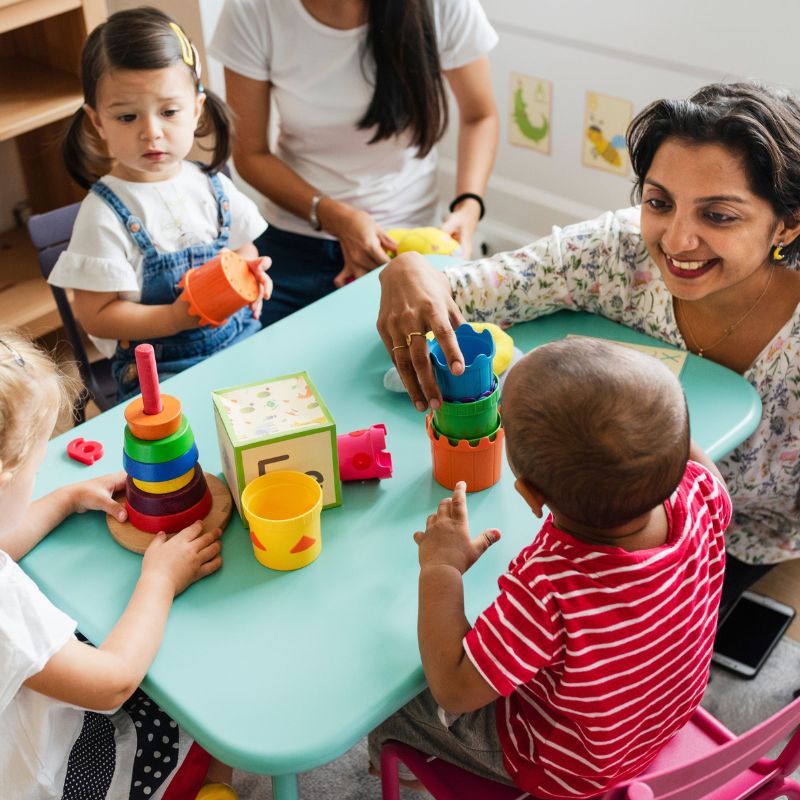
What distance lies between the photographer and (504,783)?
1.21 m

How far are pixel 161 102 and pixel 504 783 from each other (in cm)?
122

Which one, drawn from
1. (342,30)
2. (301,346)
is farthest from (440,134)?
(301,346)

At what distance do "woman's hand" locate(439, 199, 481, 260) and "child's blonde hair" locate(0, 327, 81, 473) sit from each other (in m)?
1.16

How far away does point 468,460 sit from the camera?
124cm

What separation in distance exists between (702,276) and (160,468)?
838mm

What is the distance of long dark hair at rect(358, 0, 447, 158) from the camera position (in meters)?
2.01

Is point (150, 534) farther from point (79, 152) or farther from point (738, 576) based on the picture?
point (738, 576)

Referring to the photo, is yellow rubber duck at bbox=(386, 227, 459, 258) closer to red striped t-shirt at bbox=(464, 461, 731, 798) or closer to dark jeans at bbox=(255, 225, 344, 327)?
dark jeans at bbox=(255, 225, 344, 327)

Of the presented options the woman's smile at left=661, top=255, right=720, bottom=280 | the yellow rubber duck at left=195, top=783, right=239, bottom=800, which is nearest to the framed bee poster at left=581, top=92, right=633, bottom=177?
the woman's smile at left=661, top=255, right=720, bottom=280

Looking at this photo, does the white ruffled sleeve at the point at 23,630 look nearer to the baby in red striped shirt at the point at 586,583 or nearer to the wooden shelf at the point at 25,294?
the baby in red striped shirt at the point at 586,583

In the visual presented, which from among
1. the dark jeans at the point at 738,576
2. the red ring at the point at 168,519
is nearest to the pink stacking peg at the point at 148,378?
the red ring at the point at 168,519

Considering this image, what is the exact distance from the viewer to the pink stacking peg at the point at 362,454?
1.26 meters

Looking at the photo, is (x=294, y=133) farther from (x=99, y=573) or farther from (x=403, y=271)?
(x=99, y=573)

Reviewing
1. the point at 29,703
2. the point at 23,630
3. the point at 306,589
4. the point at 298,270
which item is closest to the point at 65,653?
the point at 23,630
